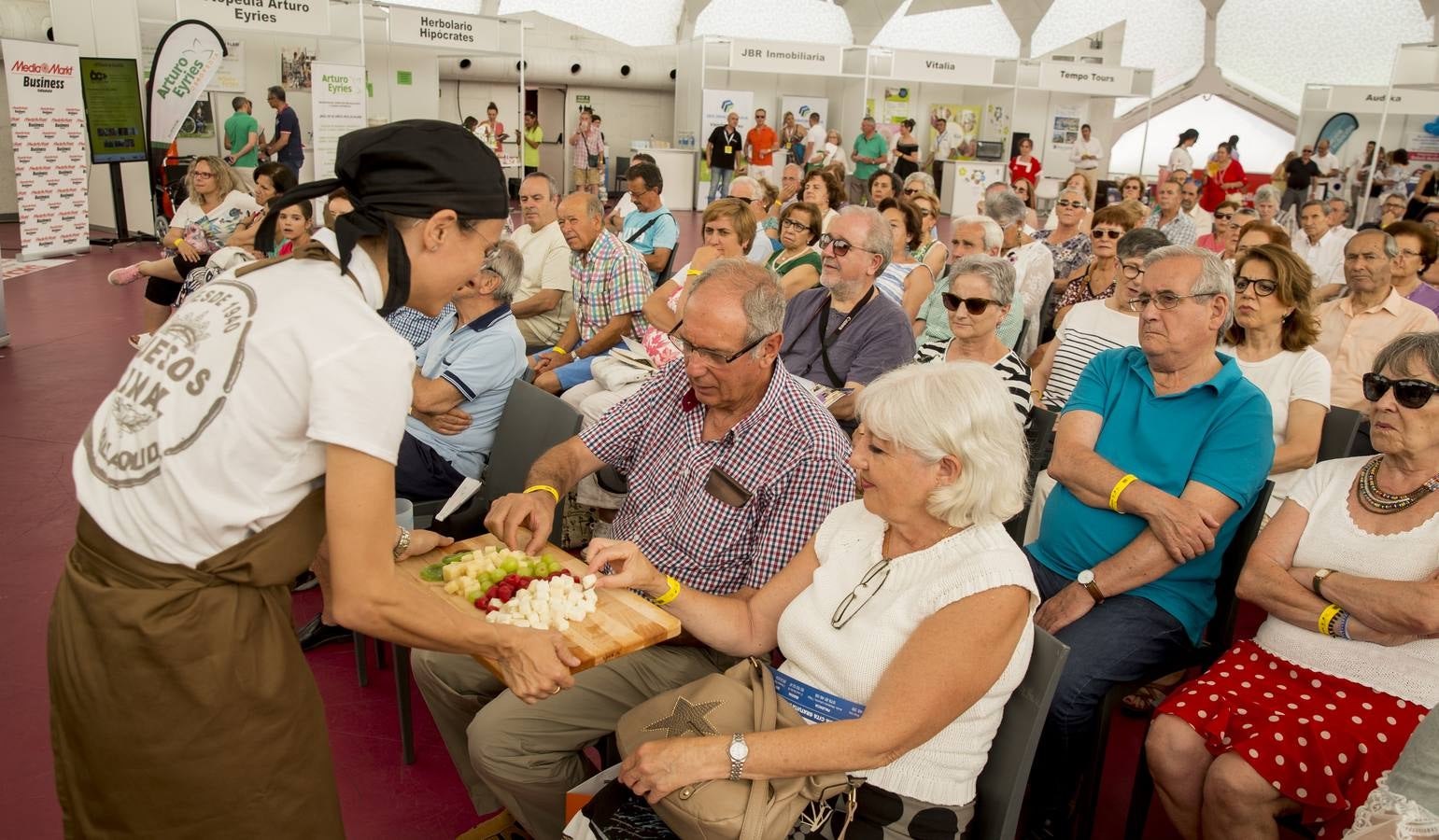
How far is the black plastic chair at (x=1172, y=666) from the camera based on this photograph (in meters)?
2.36

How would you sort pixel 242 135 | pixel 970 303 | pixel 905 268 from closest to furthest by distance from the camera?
pixel 970 303, pixel 905 268, pixel 242 135

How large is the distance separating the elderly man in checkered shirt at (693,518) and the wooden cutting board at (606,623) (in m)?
0.32

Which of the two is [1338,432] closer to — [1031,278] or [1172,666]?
[1172,666]

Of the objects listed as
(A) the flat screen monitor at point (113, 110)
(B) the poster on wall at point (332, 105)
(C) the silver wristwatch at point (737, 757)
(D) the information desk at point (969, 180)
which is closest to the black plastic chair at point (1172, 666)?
(C) the silver wristwatch at point (737, 757)

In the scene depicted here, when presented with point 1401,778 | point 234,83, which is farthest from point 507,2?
point 1401,778

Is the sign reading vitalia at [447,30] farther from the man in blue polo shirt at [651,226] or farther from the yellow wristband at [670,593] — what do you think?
the yellow wristband at [670,593]

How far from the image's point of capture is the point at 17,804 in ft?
8.38

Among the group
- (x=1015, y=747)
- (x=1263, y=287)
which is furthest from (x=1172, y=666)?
(x=1263, y=287)

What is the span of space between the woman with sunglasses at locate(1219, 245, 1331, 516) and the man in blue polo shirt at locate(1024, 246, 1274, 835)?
2.20 ft

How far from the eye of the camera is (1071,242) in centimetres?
680

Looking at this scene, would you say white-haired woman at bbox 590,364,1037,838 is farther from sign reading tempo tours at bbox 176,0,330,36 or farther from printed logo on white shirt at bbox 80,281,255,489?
sign reading tempo tours at bbox 176,0,330,36

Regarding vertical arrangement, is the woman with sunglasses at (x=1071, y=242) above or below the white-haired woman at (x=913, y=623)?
above

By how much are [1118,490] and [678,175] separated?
58.9 feet

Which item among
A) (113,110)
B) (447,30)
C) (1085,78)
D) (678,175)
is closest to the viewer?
(113,110)
